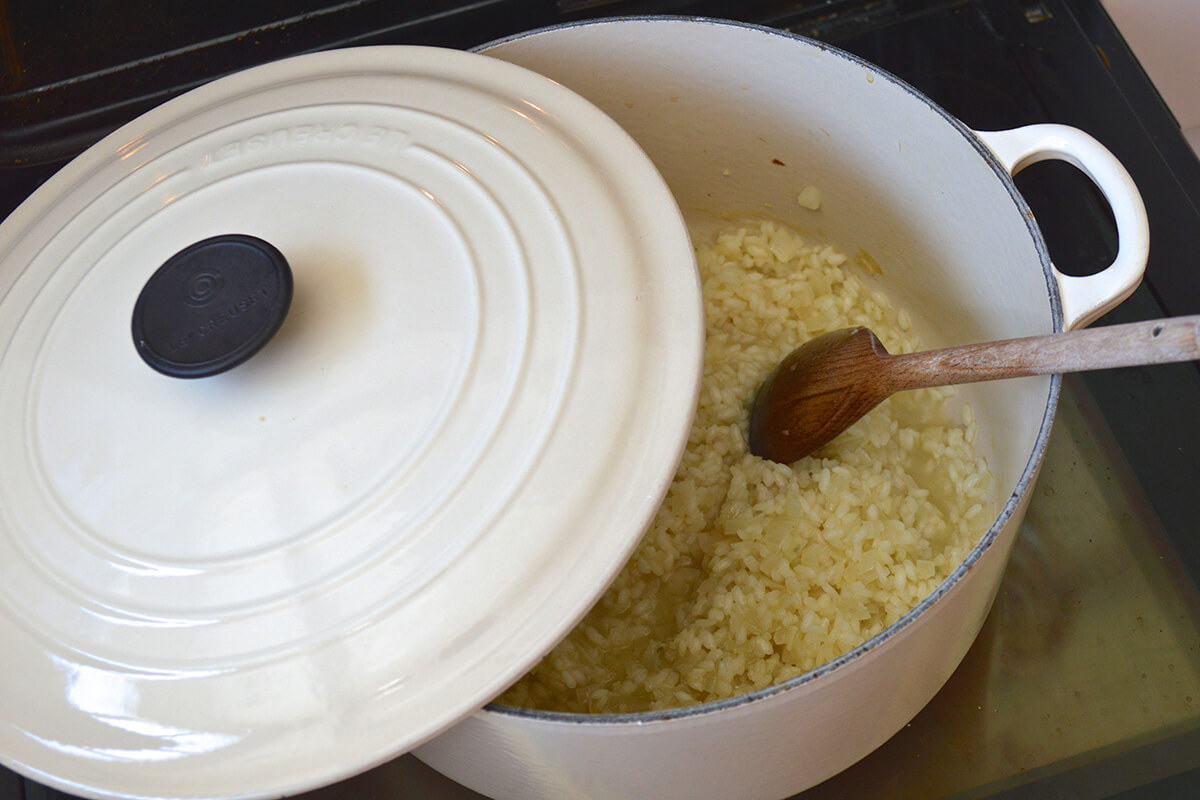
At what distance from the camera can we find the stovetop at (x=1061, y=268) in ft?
3.11

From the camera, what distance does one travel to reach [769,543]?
99cm

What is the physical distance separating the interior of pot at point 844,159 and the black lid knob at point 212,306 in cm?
45

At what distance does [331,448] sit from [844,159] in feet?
2.43

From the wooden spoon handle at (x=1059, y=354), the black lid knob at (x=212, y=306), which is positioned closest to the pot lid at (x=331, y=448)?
the black lid knob at (x=212, y=306)

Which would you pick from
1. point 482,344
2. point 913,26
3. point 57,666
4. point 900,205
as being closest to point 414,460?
point 482,344

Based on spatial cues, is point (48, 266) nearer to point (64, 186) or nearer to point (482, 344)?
point (64, 186)

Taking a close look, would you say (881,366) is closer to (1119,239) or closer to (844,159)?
(1119,239)

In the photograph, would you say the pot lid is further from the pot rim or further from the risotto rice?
the risotto rice

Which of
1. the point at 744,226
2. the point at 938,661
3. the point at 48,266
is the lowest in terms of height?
the point at 938,661

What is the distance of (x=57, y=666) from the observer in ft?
2.26

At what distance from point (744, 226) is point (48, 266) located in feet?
2.76

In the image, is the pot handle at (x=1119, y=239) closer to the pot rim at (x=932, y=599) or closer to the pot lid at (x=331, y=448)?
the pot rim at (x=932, y=599)

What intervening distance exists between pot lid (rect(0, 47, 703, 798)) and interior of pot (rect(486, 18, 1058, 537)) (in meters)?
0.32

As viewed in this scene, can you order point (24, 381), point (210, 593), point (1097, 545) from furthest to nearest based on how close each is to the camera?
point (1097, 545) < point (24, 381) < point (210, 593)
